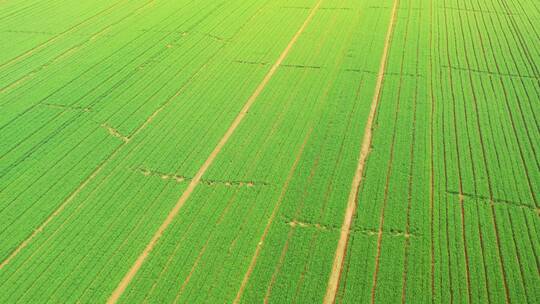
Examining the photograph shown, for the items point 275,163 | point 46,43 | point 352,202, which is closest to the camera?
point 352,202

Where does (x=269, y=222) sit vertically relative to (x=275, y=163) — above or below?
below

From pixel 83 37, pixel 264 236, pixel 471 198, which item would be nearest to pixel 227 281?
pixel 264 236

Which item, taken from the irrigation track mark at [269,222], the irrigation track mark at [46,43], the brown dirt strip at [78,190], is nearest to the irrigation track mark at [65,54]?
the irrigation track mark at [46,43]

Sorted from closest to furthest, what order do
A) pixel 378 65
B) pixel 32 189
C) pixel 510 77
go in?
pixel 32 189, pixel 510 77, pixel 378 65

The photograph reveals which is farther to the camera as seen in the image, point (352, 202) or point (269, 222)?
point (352, 202)

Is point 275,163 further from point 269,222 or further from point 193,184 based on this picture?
point 193,184

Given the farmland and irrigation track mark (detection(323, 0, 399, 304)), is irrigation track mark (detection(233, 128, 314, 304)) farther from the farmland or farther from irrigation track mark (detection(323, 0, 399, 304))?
irrigation track mark (detection(323, 0, 399, 304))

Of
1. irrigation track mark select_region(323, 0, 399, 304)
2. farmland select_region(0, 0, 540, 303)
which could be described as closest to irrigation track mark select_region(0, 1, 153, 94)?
farmland select_region(0, 0, 540, 303)

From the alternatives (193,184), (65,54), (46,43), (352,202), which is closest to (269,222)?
(352,202)

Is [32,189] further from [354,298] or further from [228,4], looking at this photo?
[228,4]
